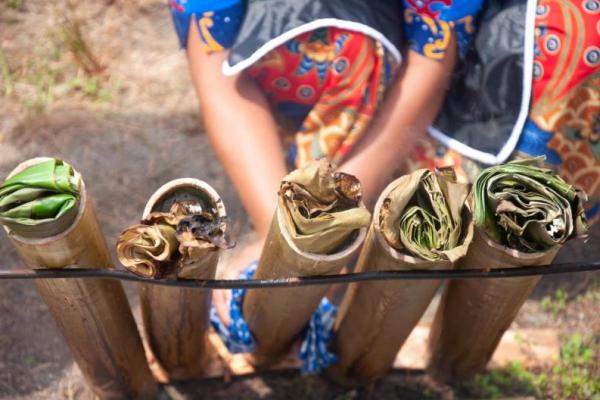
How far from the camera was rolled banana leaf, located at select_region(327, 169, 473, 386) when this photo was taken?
984 millimetres

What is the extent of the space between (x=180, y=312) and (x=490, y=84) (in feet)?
2.95

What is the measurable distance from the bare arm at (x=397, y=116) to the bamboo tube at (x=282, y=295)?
0.43 meters

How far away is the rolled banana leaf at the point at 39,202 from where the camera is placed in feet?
3.05

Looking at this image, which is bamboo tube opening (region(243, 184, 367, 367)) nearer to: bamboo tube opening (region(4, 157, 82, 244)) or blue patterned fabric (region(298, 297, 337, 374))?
blue patterned fabric (region(298, 297, 337, 374))

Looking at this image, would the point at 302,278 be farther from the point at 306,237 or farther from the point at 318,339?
the point at 318,339

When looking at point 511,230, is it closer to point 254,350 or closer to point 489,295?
point 489,295

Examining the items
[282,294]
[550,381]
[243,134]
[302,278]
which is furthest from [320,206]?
[550,381]

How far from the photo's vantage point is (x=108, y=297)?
3.83ft

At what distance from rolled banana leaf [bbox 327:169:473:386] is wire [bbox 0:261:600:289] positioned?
21 millimetres

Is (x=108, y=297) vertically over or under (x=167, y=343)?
over

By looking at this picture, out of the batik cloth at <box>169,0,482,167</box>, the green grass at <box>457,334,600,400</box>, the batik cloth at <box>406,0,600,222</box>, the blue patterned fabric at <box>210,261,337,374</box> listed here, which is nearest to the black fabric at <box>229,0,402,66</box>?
the batik cloth at <box>169,0,482,167</box>

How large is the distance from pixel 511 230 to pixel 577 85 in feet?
1.96

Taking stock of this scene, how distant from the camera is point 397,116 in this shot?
157 centimetres

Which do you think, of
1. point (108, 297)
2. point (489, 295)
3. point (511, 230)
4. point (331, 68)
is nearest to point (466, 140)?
point (331, 68)
